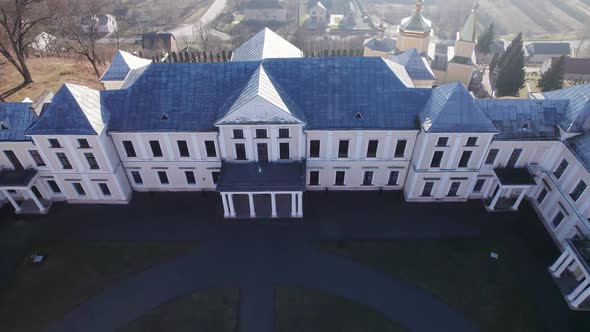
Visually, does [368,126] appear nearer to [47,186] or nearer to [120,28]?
[47,186]

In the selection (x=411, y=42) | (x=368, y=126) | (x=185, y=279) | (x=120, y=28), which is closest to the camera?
(x=185, y=279)

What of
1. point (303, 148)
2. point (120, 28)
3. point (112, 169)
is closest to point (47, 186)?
point (112, 169)

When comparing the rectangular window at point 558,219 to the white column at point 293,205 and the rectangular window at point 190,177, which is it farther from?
the rectangular window at point 190,177

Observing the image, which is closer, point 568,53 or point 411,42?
point 411,42

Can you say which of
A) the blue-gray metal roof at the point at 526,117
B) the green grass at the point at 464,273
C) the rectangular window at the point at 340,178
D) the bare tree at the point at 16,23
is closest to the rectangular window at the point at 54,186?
the bare tree at the point at 16,23

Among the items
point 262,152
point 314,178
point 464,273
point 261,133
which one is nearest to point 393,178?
point 314,178

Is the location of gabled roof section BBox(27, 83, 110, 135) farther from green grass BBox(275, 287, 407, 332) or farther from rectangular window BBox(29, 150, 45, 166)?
green grass BBox(275, 287, 407, 332)

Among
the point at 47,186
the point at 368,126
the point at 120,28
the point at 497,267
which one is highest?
the point at 368,126
